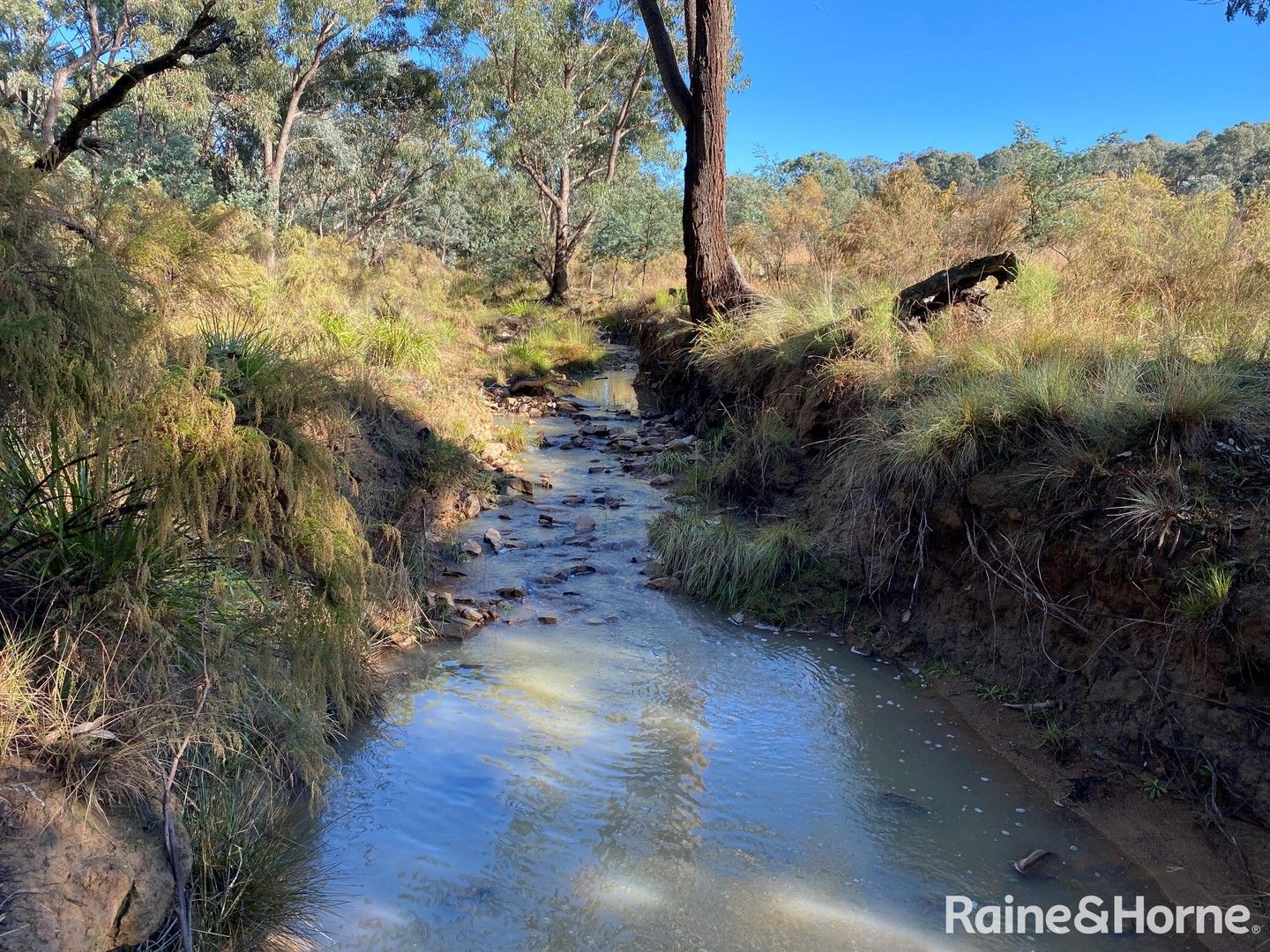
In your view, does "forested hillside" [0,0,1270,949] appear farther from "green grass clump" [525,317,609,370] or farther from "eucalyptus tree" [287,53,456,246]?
"eucalyptus tree" [287,53,456,246]

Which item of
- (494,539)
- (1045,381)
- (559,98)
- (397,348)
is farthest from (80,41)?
(1045,381)

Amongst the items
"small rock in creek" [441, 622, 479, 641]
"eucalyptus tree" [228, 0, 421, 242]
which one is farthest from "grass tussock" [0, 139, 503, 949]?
"eucalyptus tree" [228, 0, 421, 242]

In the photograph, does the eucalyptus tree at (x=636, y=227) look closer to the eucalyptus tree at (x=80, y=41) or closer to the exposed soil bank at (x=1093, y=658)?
the eucalyptus tree at (x=80, y=41)

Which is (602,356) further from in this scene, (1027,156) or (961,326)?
(961,326)

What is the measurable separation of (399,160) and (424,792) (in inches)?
960

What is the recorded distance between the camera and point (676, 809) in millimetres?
3232

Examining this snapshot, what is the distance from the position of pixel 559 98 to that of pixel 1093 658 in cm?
1838

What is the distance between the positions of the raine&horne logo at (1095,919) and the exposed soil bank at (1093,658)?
80 millimetres

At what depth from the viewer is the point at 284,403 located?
2721 mm

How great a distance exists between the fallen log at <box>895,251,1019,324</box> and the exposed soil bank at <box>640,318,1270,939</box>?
231 cm

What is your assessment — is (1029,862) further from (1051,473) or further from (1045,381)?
(1045,381)

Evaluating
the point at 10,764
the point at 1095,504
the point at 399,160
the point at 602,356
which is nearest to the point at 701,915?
the point at 10,764

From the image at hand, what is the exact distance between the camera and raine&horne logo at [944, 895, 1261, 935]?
8.73ft

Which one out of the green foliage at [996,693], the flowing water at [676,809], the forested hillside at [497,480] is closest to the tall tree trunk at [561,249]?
the forested hillside at [497,480]
